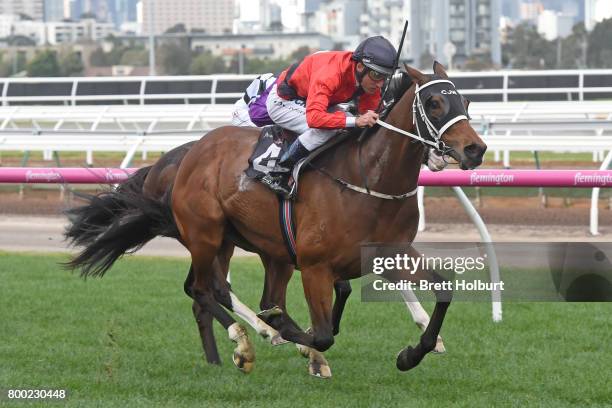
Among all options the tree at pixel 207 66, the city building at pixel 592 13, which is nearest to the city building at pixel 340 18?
the city building at pixel 592 13

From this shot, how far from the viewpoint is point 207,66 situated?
68.9 metres

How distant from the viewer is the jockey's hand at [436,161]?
5035 millimetres

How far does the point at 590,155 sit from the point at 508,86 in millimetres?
1651

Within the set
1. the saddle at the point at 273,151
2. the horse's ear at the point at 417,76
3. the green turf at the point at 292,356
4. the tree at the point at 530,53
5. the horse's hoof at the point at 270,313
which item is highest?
the horse's ear at the point at 417,76

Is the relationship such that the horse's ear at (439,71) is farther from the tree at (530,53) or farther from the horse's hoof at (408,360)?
the tree at (530,53)

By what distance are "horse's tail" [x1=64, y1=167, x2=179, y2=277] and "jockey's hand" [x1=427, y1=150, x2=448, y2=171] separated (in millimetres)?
1699

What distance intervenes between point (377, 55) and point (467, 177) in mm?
1443

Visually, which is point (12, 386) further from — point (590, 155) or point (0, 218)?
point (590, 155)

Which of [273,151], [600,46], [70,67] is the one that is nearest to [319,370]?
[273,151]

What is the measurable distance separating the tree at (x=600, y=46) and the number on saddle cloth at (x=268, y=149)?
68170 millimetres

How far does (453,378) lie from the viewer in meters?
5.50

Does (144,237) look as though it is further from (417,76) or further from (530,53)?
(530,53)

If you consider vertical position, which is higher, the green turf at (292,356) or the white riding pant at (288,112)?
the white riding pant at (288,112)

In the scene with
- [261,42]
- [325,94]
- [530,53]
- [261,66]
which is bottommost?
[530,53]
